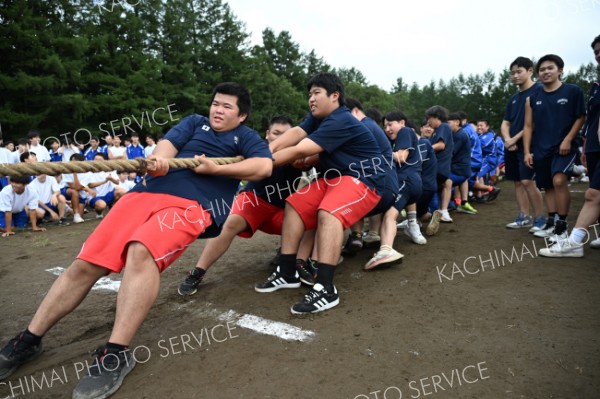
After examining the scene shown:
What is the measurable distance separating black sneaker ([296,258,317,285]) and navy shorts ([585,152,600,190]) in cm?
293

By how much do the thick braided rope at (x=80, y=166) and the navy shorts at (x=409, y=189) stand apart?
262cm

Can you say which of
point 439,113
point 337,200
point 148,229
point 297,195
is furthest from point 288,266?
point 439,113

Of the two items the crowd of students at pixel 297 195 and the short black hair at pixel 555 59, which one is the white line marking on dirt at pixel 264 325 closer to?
the crowd of students at pixel 297 195

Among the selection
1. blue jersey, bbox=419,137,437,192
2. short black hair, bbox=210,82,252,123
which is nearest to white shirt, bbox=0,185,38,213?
short black hair, bbox=210,82,252,123

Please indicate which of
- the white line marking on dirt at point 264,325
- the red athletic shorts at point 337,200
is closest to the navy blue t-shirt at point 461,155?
the red athletic shorts at point 337,200

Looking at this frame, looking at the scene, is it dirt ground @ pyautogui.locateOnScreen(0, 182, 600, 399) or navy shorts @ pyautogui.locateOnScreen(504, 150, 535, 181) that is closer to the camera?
dirt ground @ pyautogui.locateOnScreen(0, 182, 600, 399)

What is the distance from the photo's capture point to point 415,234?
5.05 m

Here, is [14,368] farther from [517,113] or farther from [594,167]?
[517,113]

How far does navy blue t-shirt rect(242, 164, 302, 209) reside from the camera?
13.2 feet

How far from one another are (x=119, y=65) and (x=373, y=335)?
25368 millimetres

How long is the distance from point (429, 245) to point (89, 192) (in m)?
7.75

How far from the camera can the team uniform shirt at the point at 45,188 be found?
8281 mm

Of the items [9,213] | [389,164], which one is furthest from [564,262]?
[9,213]

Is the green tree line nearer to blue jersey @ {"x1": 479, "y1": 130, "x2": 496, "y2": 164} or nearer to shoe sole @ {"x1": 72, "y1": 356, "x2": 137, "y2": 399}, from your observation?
blue jersey @ {"x1": 479, "y1": 130, "x2": 496, "y2": 164}
